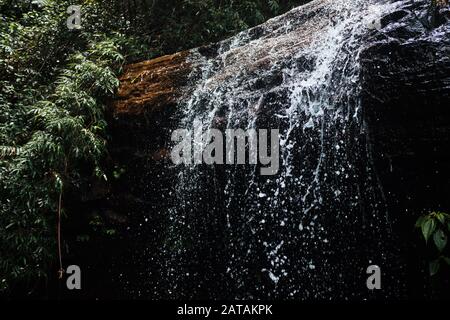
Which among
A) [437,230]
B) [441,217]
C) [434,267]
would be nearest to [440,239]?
[437,230]

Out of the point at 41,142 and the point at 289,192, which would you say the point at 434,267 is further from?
the point at 41,142

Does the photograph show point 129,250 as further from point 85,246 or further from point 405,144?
point 405,144

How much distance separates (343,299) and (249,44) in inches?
147

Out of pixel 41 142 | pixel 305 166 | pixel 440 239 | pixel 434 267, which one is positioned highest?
pixel 41 142

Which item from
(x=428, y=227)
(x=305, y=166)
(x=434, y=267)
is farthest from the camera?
(x=305, y=166)

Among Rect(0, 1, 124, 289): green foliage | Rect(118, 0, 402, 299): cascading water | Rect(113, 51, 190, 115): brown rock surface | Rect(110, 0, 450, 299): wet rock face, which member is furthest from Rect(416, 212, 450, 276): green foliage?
Rect(0, 1, 124, 289): green foliage

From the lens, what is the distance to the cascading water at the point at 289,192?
156 inches

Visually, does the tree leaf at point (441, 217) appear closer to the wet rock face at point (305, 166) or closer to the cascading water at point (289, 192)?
the wet rock face at point (305, 166)

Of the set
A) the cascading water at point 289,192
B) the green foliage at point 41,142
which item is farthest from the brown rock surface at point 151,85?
the cascading water at point 289,192

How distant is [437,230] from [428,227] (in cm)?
14

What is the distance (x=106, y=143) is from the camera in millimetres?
5281

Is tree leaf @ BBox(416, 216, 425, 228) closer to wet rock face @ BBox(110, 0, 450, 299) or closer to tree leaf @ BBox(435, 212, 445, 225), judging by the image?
tree leaf @ BBox(435, 212, 445, 225)

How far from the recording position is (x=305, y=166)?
4184mm

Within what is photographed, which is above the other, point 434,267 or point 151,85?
point 151,85
